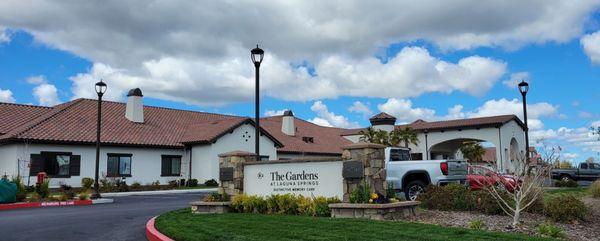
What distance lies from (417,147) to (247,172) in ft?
115

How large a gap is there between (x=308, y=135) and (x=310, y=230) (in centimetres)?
4107

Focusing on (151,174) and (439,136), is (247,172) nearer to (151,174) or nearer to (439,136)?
(151,174)

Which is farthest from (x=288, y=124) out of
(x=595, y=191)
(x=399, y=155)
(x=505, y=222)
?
(x=505, y=222)

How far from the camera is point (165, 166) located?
122ft

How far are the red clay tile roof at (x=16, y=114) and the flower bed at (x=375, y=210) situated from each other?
92.5 feet

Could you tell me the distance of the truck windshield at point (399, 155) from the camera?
18.0 m

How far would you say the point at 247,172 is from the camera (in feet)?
50.3

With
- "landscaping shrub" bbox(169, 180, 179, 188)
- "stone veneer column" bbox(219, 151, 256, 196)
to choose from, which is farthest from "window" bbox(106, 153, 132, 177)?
"stone veneer column" bbox(219, 151, 256, 196)

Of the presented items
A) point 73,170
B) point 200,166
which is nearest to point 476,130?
point 200,166

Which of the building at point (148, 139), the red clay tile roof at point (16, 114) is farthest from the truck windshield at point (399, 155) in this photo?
the red clay tile roof at point (16, 114)

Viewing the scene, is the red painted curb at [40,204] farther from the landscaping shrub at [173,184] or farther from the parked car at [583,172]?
the parked car at [583,172]

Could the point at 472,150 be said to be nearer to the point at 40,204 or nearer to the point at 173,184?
the point at 173,184

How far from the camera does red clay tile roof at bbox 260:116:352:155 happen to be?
4656 centimetres

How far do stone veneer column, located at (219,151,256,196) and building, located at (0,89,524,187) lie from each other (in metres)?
19.1
